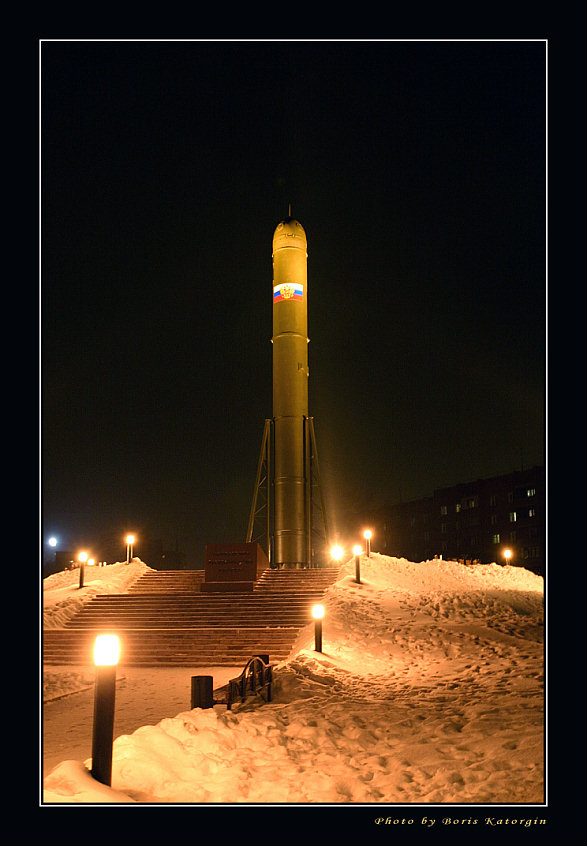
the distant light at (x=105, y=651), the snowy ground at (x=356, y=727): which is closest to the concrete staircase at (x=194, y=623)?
the snowy ground at (x=356, y=727)

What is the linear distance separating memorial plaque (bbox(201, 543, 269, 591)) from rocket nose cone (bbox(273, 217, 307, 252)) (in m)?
13.4

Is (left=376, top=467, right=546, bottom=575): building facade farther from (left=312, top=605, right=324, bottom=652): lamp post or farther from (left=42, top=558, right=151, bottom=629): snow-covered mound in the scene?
(left=312, top=605, right=324, bottom=652): lamp post

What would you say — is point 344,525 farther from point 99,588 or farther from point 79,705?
point 79,705

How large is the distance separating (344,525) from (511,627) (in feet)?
231

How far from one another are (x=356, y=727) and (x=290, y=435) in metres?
20.0

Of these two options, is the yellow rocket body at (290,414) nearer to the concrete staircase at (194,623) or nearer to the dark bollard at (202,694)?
the concrete staircase at (194,623)

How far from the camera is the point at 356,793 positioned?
6.18 metres

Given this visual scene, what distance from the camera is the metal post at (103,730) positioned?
5340mm

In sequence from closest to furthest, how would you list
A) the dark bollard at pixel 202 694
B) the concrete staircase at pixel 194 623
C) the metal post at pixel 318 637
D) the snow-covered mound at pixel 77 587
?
the dark bollard at pixel 202 694 → the metal post at pixel 318 637 → the concrete staircase at pixel 194 623 → the snow-covered mound at pixel 77 587

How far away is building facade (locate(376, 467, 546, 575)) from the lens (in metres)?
60.5

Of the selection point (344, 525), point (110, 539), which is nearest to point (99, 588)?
point (110, 539)

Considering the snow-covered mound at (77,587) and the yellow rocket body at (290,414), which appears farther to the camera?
the yellow rocket body at (290,414)

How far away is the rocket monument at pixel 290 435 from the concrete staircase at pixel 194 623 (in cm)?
429

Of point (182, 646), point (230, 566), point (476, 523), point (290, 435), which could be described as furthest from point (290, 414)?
point (476, 523)
